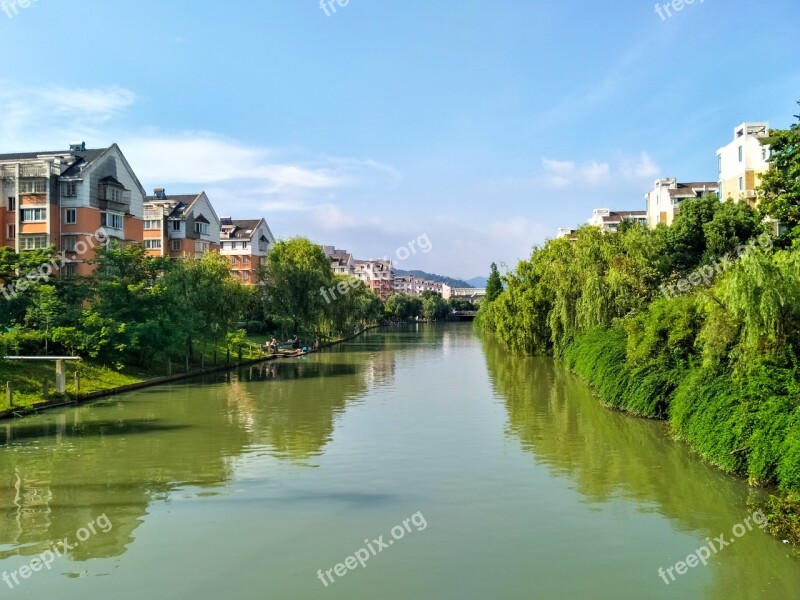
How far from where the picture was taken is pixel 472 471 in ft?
46.1

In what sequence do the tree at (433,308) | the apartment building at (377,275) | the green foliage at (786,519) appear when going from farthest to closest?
the apartment building at (377,275) < the tree at (433,308) < the green foliage at (786,519)

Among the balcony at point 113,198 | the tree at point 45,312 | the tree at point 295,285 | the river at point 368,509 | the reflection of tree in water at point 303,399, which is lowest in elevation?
the river at point 368,509

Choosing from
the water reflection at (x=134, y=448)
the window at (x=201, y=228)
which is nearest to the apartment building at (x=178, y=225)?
the window at (x=201, y=228)

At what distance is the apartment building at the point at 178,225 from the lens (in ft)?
183

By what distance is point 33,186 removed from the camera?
130 feet

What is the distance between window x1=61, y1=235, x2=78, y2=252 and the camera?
131 feet

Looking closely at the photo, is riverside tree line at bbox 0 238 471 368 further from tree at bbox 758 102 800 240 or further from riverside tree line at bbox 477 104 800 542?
tree at bbox 758 102 800 240

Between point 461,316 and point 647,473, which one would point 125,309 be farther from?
point 461,316

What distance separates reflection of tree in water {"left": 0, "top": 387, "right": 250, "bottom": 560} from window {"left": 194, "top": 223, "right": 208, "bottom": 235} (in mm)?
38109

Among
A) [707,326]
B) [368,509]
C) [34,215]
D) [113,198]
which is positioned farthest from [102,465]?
[113,198]

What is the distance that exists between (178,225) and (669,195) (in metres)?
40.6

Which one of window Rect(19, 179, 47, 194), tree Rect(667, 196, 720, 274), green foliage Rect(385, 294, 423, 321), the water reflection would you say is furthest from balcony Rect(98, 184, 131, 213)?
green foliage Rect(385, 294, 423, 321)

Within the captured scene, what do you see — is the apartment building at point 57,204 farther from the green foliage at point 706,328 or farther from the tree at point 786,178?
the tree at point 786,178

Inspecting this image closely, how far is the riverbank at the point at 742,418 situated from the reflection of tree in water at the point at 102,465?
957cm
